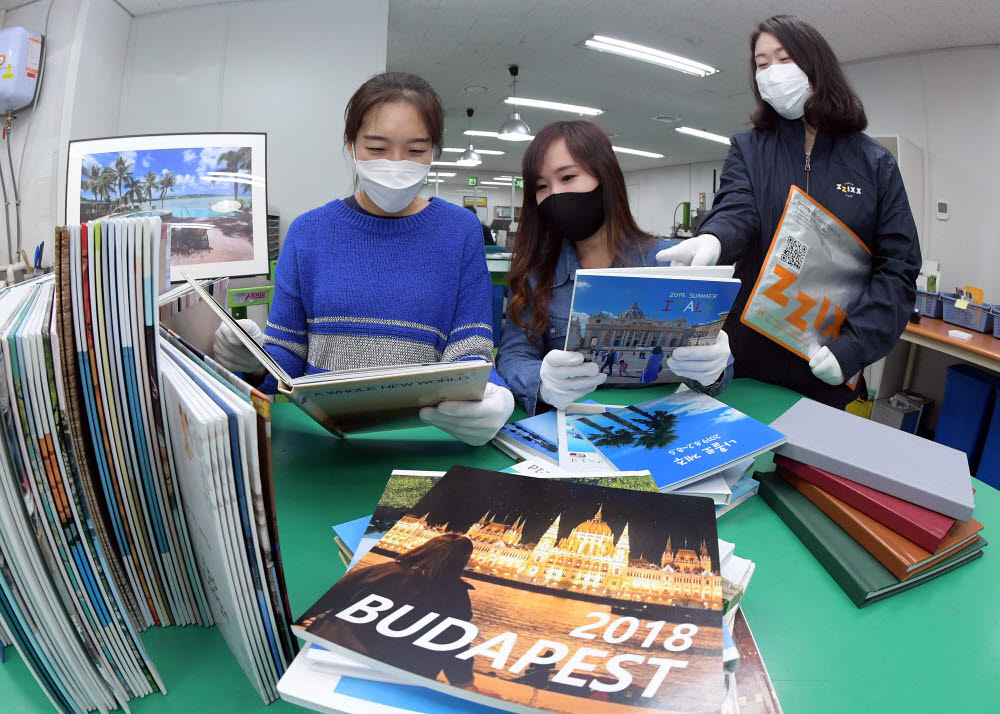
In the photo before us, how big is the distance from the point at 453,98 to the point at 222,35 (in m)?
4.44

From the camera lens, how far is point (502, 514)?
61 centimetres

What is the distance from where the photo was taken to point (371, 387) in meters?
0.73

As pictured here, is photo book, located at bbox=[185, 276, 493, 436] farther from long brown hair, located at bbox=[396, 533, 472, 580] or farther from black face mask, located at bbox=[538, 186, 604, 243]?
black face mask, located at bbox=[538, 186, 604, 243]

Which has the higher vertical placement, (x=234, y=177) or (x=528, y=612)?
(x=234, y=177)

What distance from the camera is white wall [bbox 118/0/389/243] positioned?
173 inches

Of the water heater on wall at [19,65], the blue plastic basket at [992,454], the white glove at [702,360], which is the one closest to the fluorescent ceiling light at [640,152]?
the blue plastic basket at [992,454]

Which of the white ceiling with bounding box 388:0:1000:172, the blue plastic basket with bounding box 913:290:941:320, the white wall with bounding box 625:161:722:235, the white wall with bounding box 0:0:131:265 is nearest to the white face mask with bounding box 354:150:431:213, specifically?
the white wall with bounding box 0:0:131:265

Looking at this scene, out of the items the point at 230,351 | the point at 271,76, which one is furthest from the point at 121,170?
the point at 271,76

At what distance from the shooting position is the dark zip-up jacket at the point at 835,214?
60.9 inches

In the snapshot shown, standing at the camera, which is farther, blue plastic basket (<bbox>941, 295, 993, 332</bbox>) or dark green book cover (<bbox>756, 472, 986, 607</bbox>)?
blue plastic basket (<bbox>941, 295, 993, 332</bbox>)

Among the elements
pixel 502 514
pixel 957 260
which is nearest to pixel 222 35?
pixel 502 514

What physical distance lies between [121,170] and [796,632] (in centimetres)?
239

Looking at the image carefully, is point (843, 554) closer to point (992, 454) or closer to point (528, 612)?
point (528, 612)

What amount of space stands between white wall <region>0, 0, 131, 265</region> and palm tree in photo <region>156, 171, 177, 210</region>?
227cm
